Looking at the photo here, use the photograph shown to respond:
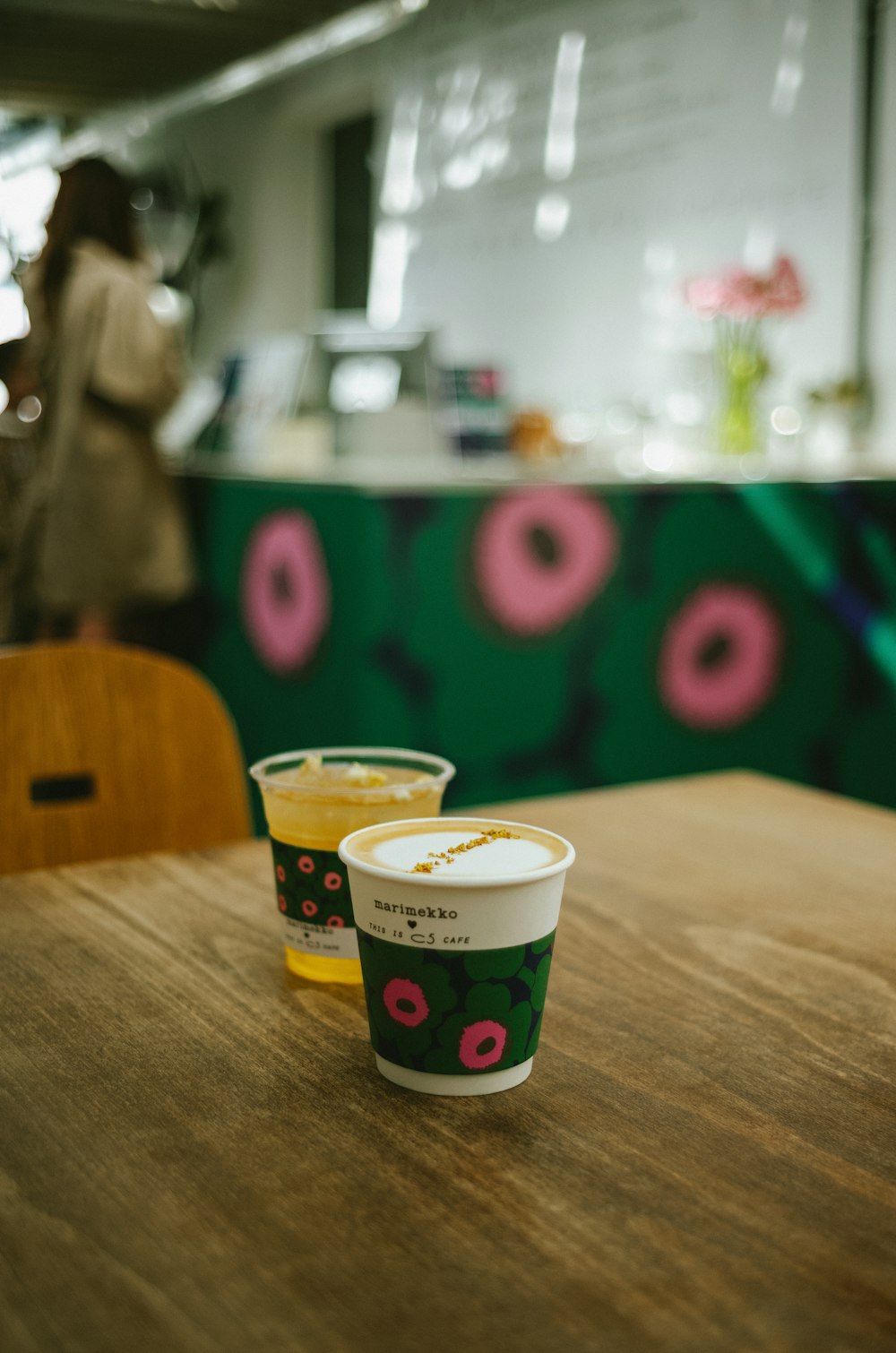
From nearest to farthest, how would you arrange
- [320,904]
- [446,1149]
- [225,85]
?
[446,1149], [320,904], [225,85]

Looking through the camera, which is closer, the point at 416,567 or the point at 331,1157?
the point at 331,1157

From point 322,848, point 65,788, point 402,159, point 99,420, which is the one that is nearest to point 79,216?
point 99,420

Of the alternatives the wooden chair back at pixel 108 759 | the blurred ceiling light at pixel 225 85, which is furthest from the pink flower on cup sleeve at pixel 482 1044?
the blurred ceiling light at pixel 225 85

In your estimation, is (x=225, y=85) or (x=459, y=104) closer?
(x=459, y=104)

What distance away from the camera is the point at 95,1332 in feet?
1.35

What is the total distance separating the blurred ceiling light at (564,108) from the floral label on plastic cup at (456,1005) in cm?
390

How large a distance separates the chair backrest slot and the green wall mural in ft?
4.36

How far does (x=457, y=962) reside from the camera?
57 centimetres

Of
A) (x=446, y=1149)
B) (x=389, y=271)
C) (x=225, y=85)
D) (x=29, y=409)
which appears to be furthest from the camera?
(x=225, y=85)

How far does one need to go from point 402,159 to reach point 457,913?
4.76m

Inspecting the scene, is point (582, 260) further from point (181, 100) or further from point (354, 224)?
point (181, 100)

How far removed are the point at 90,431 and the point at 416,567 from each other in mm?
1030

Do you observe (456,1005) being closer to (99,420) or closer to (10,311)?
(99,420)

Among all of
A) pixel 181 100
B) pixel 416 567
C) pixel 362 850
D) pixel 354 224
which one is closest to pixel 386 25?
pixel 354 224
